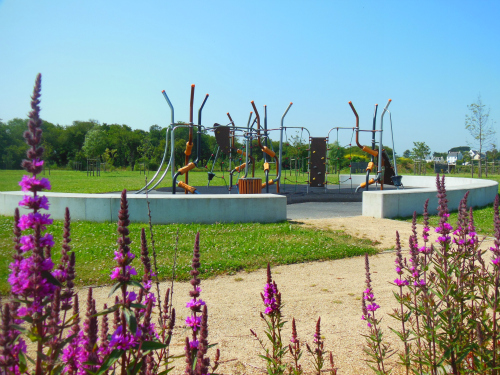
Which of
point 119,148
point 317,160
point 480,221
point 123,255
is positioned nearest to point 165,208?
point 480,221

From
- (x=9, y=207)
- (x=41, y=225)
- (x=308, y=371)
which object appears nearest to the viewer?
(x=41, y=225)

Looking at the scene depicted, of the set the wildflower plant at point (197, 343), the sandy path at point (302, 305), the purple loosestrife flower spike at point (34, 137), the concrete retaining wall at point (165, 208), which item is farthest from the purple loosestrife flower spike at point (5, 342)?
the concrete retaining wall at point (165, 208)

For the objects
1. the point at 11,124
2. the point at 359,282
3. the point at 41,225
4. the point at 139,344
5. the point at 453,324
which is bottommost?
the point at 359,282

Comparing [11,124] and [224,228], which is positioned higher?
[11,124]

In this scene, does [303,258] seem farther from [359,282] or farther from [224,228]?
[224,228]

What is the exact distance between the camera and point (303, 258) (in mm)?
6887

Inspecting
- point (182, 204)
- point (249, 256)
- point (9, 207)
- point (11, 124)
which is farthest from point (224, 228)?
point (11, 124)

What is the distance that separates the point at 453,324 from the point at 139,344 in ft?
5.75

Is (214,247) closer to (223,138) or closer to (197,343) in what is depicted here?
(197,343)

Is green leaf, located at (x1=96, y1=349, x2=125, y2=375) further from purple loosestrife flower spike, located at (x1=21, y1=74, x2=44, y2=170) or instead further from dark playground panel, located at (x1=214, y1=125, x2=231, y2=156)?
dark playground panel, located at (x1=214, y1=125, x2=231, y2=156)

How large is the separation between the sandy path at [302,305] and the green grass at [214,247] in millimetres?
327

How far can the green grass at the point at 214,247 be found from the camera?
6000 mm

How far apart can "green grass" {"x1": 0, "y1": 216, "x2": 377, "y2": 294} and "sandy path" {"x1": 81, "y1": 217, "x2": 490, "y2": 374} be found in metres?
0.33

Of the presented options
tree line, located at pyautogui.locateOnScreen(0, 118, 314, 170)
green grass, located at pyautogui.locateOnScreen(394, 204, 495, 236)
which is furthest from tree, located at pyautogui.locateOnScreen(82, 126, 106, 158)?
green grass, located at pyautogui.locateOnScreen(394, 204, 495, 236)
